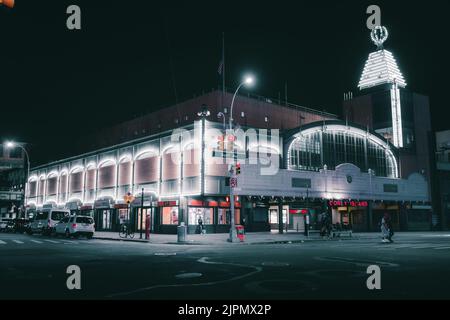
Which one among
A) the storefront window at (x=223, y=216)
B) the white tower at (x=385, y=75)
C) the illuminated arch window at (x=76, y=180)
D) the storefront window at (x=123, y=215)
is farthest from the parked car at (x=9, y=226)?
the white tower at (x=385, y=75)

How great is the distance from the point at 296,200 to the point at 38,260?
115 ft

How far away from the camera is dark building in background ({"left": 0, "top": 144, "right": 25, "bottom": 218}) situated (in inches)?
3219

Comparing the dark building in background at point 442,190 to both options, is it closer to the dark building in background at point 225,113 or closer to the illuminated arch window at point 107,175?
the dark building in background at point 225,113

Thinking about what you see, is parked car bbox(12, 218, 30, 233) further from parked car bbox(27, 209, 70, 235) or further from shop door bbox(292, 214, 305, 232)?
shop door bbox(292, 214, 305, 232)

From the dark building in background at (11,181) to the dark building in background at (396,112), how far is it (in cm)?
5717

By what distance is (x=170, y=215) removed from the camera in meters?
41.7

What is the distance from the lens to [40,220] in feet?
122

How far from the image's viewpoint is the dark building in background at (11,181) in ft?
268

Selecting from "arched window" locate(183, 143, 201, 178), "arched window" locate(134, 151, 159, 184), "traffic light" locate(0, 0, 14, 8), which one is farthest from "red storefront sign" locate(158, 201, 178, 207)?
"traffic light" locate(0, 0, 14, 8)

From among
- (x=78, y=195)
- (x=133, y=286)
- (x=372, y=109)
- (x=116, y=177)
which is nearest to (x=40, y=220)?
(x=116, y=177)

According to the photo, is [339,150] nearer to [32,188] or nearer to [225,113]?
[225,113]

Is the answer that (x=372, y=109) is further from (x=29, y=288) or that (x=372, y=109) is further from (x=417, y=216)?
(x=29, y=288)

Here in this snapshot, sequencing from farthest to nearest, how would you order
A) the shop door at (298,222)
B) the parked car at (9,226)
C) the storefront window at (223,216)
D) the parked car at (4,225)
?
1. the shop door at (298,222)
2. the parked car at (4,225)
3. the parked car at (9,226)
4. the storefront window at (223,216)

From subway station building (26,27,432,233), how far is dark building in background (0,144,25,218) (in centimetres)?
1115
